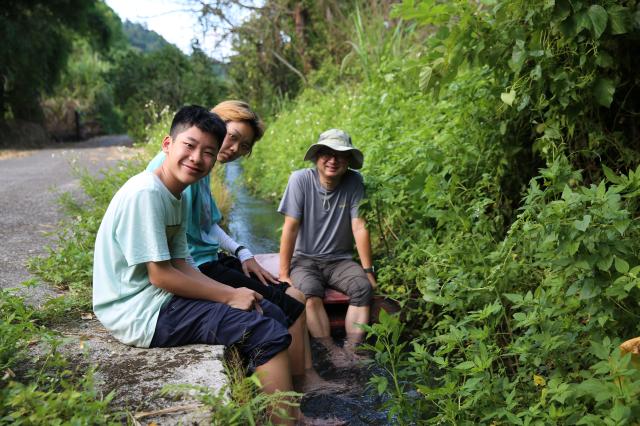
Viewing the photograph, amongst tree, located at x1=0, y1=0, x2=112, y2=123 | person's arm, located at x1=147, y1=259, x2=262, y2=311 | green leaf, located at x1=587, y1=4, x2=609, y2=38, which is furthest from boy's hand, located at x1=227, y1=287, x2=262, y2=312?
tree, located at x1=0, y1=0, x2=112, y2=123

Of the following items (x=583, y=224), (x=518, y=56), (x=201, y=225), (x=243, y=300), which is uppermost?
(x=518, y=56)

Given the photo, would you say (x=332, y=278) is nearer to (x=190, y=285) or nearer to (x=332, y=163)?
(x=332, y=163)

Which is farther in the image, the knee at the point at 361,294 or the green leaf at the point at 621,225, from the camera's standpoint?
the knee at the point at 361,294

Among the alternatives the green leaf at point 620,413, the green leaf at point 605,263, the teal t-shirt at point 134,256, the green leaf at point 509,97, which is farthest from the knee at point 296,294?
the green leaf at point 620,413

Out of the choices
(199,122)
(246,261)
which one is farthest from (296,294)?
(199,122)

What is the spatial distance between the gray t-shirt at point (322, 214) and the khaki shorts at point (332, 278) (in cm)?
7

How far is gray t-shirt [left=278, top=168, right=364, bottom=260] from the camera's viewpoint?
435 cm

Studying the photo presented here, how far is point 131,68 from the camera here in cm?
2645

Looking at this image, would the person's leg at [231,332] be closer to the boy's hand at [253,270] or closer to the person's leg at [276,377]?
the person's leg at [276,377]

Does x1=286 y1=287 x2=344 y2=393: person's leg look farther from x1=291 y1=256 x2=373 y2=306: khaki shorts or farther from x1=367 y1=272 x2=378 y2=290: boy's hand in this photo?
x1=367 y1=272 x2=378 y2=290: boy's hand

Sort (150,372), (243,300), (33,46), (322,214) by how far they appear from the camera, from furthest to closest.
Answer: (33,46) → (322,214) → (243,300) → (150,372)

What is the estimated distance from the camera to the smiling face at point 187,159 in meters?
2.57

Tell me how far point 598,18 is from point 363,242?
6.81 feet

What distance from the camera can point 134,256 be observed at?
239cm
